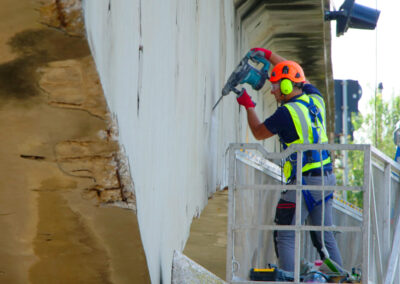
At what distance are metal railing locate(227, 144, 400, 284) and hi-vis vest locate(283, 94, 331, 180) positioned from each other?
252 millimetres

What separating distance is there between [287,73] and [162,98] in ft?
9.46

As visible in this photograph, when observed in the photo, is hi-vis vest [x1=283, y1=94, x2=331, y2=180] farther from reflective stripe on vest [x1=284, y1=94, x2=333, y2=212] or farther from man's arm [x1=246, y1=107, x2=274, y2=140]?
man's arm [x1=246, y1=107, x2=274, y2=140]

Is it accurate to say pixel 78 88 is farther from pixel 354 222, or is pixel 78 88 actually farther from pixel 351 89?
pixel 351 89

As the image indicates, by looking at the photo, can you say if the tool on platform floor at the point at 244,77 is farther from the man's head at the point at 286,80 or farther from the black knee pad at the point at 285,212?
the black knee pad at the point at 285,212

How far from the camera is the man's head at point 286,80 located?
628 cm

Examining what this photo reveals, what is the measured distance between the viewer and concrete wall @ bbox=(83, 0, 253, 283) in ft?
8.34

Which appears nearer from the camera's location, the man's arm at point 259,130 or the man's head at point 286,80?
the man's arm at point 259,130

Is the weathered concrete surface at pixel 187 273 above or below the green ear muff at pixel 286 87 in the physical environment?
below

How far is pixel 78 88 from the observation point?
2314 mm

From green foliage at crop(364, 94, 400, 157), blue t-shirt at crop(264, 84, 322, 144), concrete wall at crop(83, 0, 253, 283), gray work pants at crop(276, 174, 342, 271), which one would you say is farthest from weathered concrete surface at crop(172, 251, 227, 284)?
green foliage at crop(364, 94, 400, 157)

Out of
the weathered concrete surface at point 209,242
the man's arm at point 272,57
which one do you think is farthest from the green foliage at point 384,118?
the man's arm at point 272,57

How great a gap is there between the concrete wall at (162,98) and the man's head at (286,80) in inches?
20.9

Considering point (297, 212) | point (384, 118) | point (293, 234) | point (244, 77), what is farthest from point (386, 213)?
point (384, 118)

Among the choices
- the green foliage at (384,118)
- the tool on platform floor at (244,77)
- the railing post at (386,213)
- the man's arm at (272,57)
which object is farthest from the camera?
the green foliage at (384,118)
